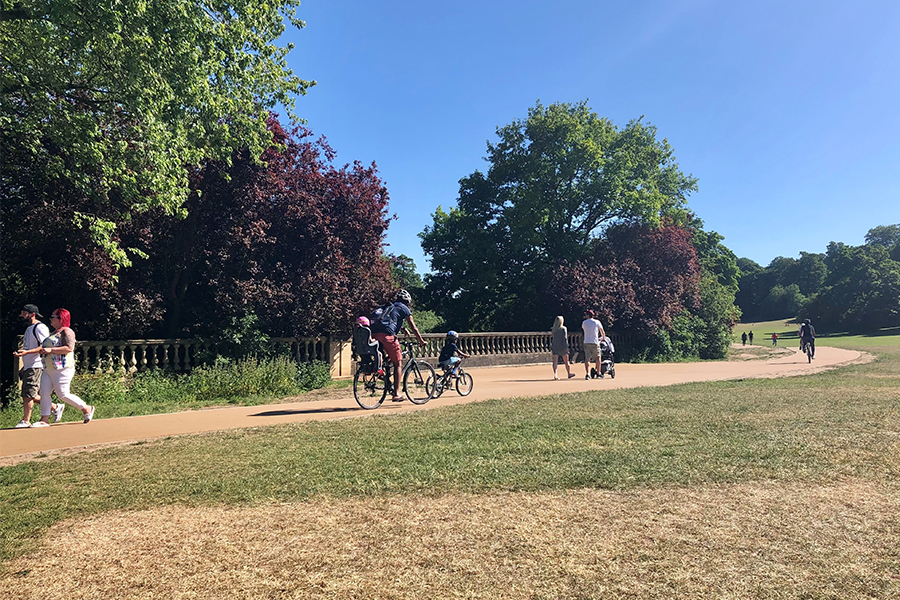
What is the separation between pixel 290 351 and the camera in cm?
1439

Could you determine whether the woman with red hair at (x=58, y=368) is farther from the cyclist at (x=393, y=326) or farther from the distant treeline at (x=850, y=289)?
the distant treeline at (x=850, y=289)

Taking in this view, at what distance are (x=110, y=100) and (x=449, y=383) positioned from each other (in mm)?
9135

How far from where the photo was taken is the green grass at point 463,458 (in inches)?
176

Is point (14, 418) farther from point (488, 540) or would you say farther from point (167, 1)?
point (488, 540)

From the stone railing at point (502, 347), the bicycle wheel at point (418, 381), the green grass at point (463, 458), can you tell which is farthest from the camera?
the stone railing at point (502, 347)

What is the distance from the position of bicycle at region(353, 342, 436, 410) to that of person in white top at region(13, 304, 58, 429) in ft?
15.4

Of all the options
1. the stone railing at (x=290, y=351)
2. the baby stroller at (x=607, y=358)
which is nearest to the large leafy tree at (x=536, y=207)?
the stone railing at (x=290, y=351)

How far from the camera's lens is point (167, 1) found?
10.7 meters

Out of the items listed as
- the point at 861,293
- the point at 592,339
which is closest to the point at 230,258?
the point at 592,339

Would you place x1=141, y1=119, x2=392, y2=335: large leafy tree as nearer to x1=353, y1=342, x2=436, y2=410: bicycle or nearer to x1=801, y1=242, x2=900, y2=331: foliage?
x1=353, y1=342, x2=436, y2=410: bicycle

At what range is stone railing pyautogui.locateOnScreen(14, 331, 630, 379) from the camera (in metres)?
11.5

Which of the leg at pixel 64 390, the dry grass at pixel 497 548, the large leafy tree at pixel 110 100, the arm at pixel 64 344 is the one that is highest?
the large leafy tree at pixel 110 100

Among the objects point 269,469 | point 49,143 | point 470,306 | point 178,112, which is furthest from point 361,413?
point 470,306

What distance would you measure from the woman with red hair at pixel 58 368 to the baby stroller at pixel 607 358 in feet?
40.3
